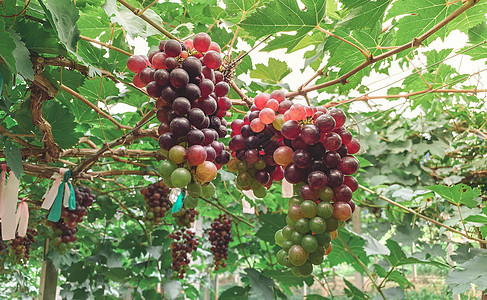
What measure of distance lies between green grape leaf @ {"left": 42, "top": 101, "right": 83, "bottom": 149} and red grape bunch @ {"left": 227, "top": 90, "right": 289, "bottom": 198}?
0.68 meters

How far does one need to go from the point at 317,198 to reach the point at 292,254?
0.38 ft

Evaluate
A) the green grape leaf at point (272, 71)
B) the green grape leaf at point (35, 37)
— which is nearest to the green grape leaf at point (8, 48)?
the green grape leaf at point (35, 37)

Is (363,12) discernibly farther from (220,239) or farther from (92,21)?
(220,239)

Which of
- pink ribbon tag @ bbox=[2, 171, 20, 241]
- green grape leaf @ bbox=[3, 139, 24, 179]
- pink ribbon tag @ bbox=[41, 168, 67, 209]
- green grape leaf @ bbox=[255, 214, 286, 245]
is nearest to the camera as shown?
green grape leaf @ bbox=[3, 139, 24, 179]

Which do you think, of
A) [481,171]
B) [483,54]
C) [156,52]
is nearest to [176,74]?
[156,52]

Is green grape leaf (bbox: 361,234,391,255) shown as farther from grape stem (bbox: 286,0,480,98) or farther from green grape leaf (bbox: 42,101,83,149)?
green grape leaf (bbox: 42,101,83,149)

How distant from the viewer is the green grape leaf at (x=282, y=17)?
30.0 inches

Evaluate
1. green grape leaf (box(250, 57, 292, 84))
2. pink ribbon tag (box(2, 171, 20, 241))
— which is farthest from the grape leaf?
green grape leaf (box(250, 57, 292, 84))

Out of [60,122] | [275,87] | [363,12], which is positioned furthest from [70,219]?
[363,12]

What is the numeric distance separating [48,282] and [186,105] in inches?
105

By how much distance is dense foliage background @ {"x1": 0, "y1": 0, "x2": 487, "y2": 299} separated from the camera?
2.56 feet

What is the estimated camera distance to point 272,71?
1.21 metres

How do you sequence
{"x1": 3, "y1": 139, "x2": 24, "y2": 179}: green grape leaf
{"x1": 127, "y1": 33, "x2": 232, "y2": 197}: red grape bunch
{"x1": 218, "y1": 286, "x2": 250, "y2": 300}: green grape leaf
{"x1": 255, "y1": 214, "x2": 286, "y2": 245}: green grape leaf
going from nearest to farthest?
1. {"x1": 127, "y1": 33, "x2": 232, "y2": 197}: red grape bunch
2. {"x1": 3, "y1": 139, "x2": 24, "y2": 179}: green grape leaf
3. {"x1": 255, "y1": 214, "x2": 286, "y2": 245}: green grape leaf
4. {"x1": 218, "y1": 286, "x2": 250, "y2": 300}: green grape leaf

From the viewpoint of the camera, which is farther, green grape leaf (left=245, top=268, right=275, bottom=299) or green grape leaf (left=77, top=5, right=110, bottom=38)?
green grape leaf (left=245, top=268, right=275, bottom=299)
